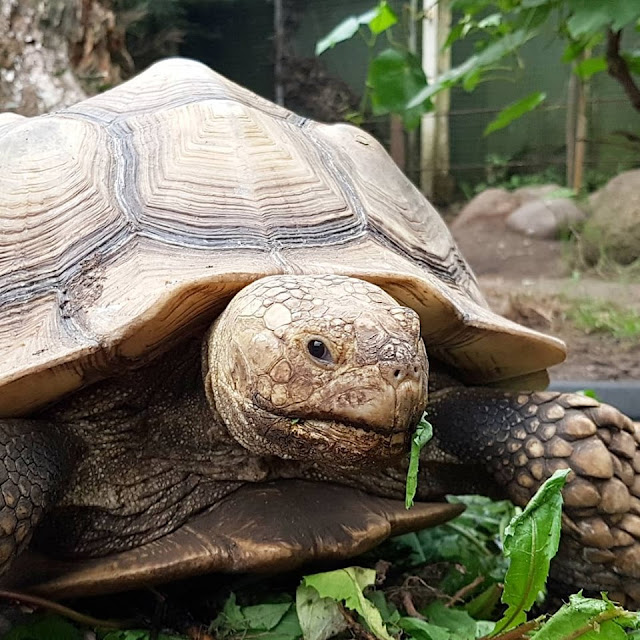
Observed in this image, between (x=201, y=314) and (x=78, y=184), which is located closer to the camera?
(x=201, y=314)

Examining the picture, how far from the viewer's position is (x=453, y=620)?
1760 millimetres

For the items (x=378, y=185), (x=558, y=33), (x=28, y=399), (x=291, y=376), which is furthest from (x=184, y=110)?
(x=558, y=33)

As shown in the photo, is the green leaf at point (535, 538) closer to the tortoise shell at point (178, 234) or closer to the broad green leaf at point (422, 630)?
the broad green leaf at point (422, 630)

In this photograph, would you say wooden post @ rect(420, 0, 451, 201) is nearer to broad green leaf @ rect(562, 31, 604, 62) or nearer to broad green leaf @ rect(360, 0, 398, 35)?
broad green leaf @ rect(360, 0, 398, 35)

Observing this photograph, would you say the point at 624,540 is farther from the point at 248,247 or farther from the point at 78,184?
the point at 78,184

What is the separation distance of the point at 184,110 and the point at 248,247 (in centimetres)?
58

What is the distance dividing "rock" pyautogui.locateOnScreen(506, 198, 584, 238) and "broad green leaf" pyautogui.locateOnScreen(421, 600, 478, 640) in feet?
23.2

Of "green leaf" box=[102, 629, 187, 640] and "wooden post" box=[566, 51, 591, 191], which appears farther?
"wooden post" box=[566, 51, 591, 191]

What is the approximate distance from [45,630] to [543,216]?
335 inches

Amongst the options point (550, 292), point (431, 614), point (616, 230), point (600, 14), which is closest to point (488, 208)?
point (616, 230)

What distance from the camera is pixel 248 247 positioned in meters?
1.70

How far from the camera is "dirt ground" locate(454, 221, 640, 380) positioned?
173 inches

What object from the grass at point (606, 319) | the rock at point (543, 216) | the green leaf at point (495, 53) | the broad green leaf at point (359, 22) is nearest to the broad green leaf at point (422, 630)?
the green leaf at point (495, 53)

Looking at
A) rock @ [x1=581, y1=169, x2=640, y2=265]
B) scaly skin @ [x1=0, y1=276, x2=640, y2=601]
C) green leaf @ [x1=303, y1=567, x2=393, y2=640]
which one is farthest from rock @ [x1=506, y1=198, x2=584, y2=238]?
green leaf @ [x1=303, y1=567, x2=393, y2=640]
